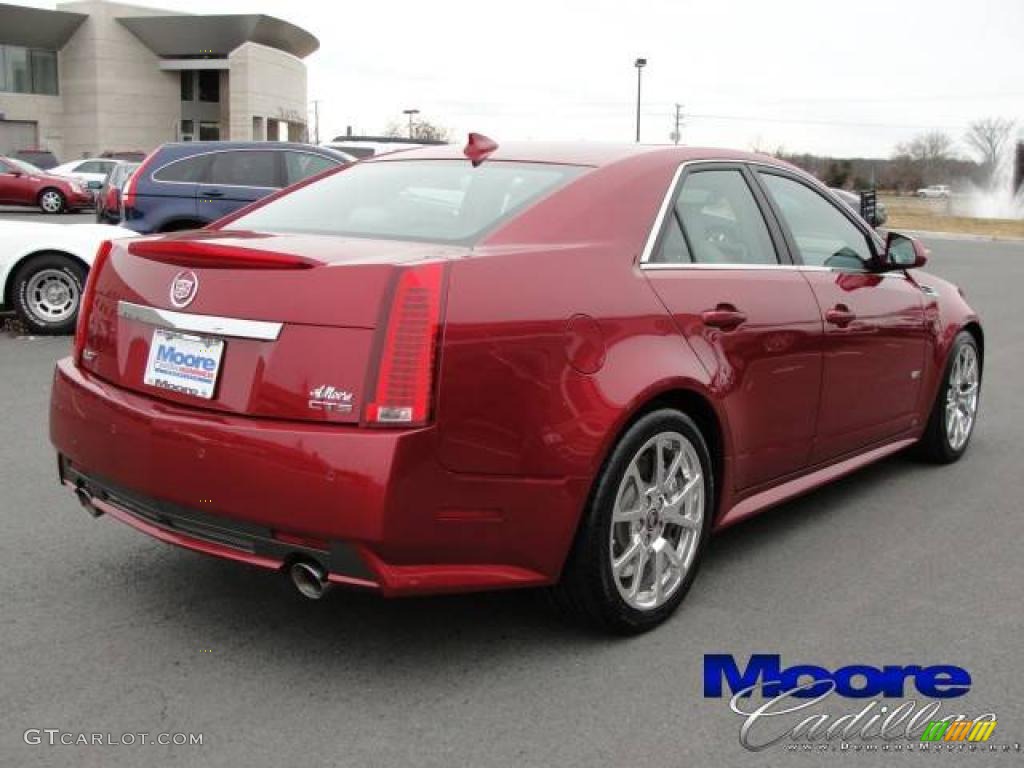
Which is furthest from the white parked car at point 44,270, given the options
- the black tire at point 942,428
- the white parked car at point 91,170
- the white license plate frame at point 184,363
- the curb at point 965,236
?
the curb at point 965,236

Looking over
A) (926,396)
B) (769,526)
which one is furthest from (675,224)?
(926,396)

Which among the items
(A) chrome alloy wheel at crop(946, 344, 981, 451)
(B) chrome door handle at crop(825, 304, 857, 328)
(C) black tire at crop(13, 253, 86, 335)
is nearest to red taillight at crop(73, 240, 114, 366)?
(B) chrome door handle at crop(825, 304, 857, 328)

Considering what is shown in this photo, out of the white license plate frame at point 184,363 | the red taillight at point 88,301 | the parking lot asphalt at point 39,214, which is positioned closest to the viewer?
the white license plate frame at point 184,363

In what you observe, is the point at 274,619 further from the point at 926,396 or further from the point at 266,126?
the point at 266,126

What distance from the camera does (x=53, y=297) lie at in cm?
Answer: 980

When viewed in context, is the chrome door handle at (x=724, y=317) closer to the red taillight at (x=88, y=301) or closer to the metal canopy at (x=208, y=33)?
the red taillight at (x=88, y=301)

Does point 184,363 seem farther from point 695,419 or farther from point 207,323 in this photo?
point 695,419

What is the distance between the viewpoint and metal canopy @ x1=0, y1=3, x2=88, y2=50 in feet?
206

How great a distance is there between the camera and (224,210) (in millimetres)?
12766

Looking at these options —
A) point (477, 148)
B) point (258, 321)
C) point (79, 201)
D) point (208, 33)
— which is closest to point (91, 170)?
point (79, 201)

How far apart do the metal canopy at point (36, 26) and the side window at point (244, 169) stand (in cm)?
5808

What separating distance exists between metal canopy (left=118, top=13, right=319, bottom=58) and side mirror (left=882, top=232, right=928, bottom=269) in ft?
209

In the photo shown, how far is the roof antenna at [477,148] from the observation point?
13.9ft

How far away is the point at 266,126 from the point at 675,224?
6490cm
